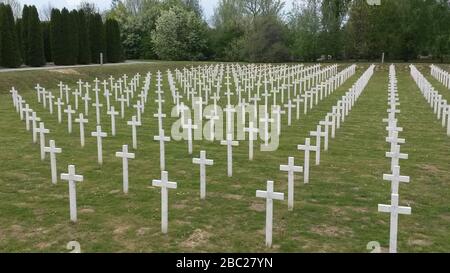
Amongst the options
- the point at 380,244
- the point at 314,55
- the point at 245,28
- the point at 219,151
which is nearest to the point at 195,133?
the point at 219,151

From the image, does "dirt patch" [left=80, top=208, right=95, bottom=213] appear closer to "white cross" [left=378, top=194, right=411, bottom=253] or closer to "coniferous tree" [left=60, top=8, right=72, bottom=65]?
"white cross" [left=378, top=194, right=411, bottom=253]

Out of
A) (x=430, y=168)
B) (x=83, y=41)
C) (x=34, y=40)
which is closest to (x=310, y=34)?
(x=83, y=41)

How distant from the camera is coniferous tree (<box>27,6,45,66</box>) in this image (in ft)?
102

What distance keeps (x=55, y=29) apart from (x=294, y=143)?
2606 cm

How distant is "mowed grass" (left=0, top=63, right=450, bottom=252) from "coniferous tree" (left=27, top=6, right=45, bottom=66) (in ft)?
67.1

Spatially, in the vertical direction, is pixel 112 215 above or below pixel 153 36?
below

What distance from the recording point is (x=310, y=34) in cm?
4828

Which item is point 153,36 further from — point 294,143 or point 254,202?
point 254,202

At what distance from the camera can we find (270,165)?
9.38m

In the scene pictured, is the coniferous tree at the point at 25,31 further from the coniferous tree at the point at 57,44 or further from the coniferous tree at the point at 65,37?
the coniferous tree at the point at 65,37

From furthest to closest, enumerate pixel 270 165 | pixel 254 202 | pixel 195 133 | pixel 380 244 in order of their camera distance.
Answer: pixel 195 133, pixel 270 165, pixel 254 202, pixel 380 244

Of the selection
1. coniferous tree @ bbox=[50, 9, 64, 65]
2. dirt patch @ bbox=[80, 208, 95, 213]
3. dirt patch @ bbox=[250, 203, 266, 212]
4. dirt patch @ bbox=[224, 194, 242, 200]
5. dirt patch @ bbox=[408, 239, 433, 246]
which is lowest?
dirt patch @ bbox=[408, 239, 433, 246]

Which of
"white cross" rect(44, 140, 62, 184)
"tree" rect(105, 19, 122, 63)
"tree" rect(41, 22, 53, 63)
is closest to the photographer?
"white cross" rect(44, 140, 62, 184)

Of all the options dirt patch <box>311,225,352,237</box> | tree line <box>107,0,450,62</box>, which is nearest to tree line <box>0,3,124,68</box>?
tree line <box>107,0,450,62</box>
